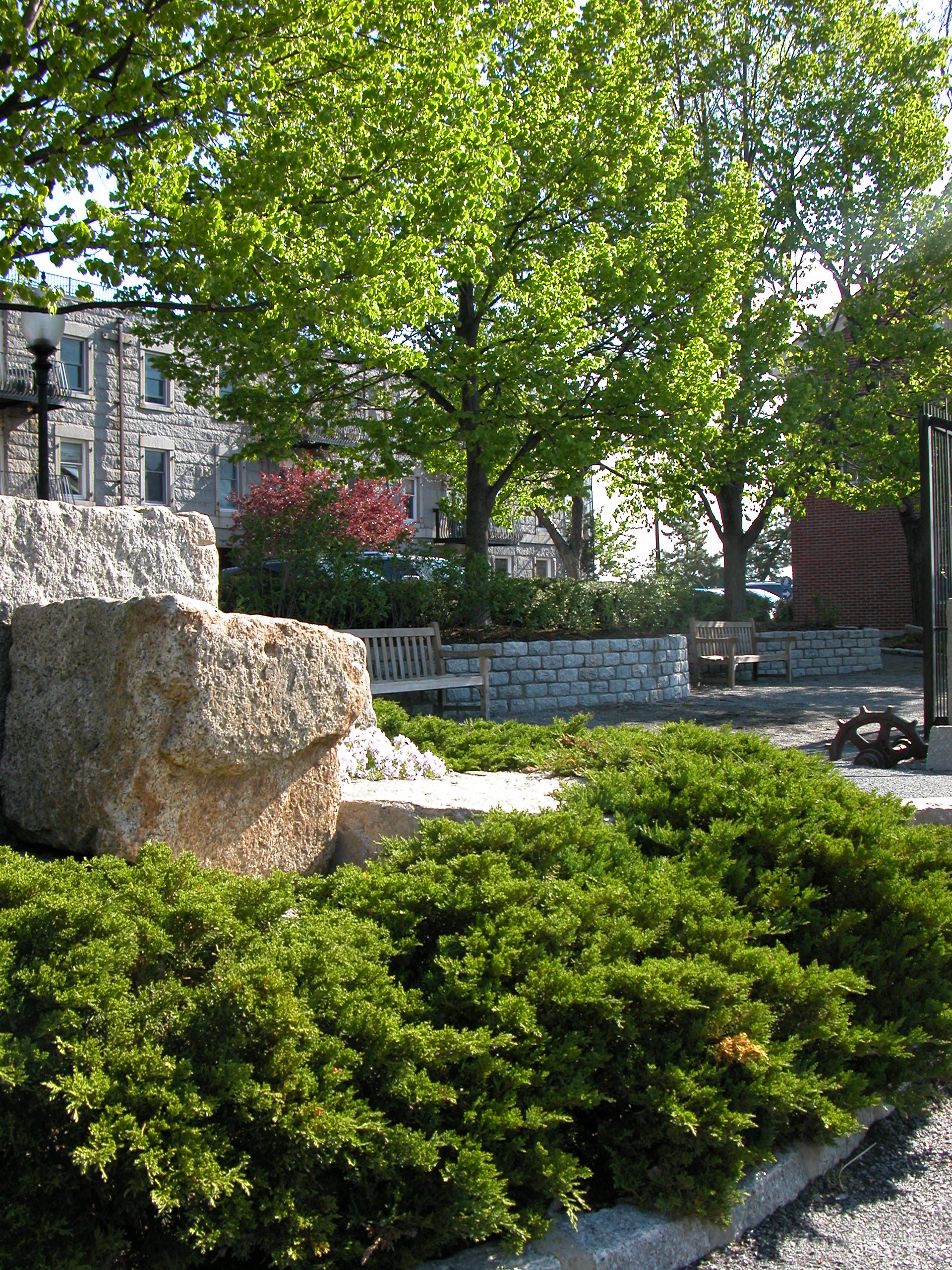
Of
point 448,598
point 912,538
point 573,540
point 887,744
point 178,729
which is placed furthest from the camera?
point 573,540

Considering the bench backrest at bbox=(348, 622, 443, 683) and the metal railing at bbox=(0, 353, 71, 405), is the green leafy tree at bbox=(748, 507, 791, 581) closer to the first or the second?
the metal railing at bbox=(0, 353, 71, 405)

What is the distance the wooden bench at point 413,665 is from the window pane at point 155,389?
64.4ft

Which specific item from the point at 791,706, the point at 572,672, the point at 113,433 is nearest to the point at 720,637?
the point at 791,706

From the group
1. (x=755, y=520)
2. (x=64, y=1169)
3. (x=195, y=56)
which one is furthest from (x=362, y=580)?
(x=755, y=520)

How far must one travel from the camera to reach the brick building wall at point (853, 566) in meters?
26.2

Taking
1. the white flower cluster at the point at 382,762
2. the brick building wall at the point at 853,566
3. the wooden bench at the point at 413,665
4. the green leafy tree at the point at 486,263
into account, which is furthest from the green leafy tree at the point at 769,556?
the white flower cluster at the point at 382,762

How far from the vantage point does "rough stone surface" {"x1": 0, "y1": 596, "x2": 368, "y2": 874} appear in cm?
328

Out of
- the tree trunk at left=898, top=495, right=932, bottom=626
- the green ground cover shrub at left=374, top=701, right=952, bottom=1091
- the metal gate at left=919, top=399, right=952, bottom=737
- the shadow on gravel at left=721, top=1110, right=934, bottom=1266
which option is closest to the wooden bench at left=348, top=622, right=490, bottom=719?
the metal gate at left=919, top=399, right=952, bottom=737

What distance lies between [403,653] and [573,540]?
17841 millimetres

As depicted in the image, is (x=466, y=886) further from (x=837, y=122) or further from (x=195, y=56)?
(x=837, y=122)

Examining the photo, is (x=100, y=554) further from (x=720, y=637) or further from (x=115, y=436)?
(x=115, y=436)

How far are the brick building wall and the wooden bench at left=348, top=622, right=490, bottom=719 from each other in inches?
630

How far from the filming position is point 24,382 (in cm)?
2512

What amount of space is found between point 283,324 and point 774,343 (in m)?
11.4
